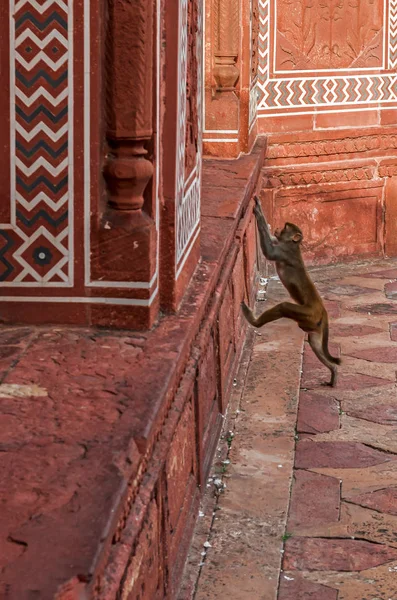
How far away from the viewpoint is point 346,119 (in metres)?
9.93

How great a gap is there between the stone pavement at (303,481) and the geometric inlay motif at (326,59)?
2.49 metres

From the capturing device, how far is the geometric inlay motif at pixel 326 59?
31.0ft

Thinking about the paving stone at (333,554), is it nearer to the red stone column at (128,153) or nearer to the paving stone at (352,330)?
the red stone column at (128,153)

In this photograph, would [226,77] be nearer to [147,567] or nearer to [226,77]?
[226,77]

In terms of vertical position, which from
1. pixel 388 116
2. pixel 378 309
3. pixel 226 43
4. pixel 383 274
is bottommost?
pixel 378 309

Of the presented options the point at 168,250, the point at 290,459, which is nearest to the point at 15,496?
the point at 168,250

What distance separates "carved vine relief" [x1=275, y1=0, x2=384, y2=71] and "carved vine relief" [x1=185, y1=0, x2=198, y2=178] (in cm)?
465

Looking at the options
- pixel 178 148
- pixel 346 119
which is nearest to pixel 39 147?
pixel 178 148

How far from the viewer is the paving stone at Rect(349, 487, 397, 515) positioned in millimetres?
4762

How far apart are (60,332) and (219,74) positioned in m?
4.49

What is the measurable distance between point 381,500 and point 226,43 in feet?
13.5

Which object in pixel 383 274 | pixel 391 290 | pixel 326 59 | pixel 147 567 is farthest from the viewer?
pixel 326 59

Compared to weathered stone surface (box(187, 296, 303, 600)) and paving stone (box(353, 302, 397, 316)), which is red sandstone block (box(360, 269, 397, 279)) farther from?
weathered stone surface (box(187, 296, 303, 600))

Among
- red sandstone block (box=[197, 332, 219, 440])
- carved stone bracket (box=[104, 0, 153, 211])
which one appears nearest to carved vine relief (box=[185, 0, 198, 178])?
red sandstone block (box=[197, 332, 219, 440])
